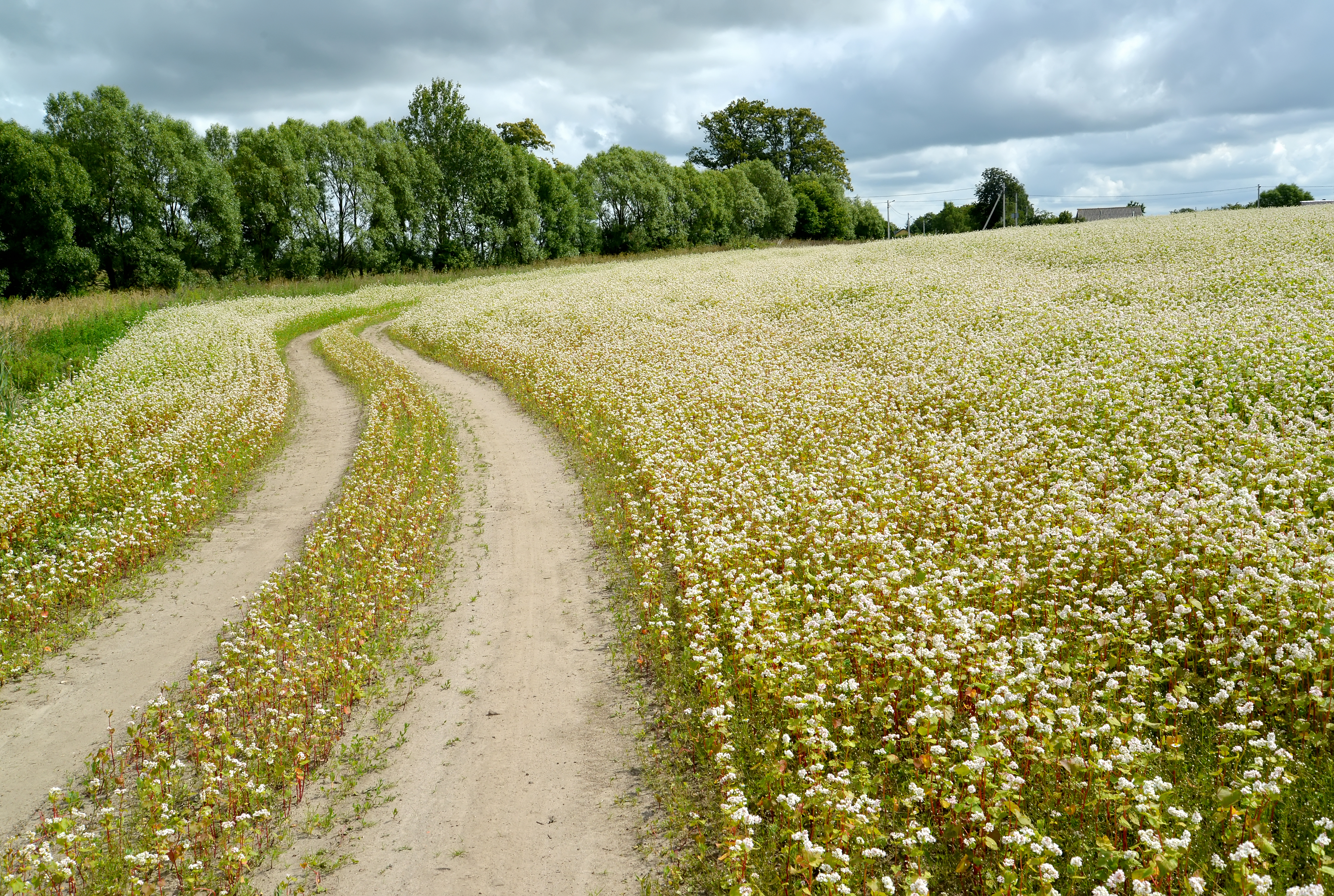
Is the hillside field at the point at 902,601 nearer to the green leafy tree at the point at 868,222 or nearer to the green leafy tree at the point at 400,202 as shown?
the green leafy tree at the point at 400,202

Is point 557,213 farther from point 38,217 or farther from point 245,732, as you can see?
point 245,732

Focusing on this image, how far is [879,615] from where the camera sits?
25.0ft

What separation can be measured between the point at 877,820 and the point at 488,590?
6090 mm

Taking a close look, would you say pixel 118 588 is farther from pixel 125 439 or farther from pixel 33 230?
pixel 33 230

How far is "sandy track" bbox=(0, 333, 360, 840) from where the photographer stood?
7191mm

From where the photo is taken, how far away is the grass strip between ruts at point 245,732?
5.77 meters

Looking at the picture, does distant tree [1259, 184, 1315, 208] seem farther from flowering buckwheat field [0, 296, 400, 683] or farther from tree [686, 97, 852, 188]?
flowering buckwheat field [0, 296, 400, 683]

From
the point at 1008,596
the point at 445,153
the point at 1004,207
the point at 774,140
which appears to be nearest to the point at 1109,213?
the point at 1004,207

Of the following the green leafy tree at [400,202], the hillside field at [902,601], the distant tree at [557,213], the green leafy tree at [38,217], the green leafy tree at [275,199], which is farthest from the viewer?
the distant tree at [557,213]

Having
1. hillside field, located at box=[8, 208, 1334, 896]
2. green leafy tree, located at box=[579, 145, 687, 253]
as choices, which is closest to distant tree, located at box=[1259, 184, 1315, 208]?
green leafy tree, located at box=[579, 145, 687, 253]

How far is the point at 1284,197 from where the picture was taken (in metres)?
78.4

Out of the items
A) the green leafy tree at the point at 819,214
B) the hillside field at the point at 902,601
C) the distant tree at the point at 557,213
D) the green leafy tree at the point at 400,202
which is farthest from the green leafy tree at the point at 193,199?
the green leafy tree at the point at 819,214

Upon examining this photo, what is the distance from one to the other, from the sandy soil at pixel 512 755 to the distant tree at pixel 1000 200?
97.4m

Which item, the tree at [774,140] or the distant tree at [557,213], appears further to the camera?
the tree at [774,140]
